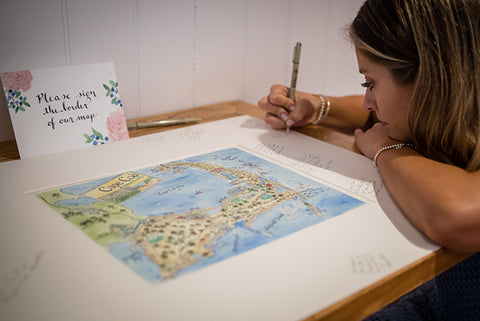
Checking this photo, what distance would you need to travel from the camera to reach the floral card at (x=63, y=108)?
0.86 m

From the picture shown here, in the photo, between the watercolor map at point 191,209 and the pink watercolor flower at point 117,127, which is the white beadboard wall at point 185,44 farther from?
the watercolor map at point 191,209

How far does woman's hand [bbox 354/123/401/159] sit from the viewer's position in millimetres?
910

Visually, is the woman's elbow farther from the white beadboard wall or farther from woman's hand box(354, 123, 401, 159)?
the white beadboard wall

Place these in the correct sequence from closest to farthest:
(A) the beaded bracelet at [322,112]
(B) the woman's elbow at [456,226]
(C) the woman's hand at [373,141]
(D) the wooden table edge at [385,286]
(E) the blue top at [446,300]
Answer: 1. (D) the wooden table edge at [385,286]
2. (B) the woman's elbow at [456,226]
3. (E) the blue top at [446,300]
4. (C) the woman's hand at [373,141]
5. (A) the beaded bracelet at [322,112]

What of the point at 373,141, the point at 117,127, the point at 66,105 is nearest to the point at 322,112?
the point at 373,141

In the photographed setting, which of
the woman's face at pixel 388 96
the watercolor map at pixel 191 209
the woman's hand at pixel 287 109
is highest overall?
the woman's face at pixel 388 96

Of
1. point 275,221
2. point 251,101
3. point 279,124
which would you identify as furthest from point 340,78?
point 275,221

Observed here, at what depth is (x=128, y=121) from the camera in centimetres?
113

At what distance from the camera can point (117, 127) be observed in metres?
0.97

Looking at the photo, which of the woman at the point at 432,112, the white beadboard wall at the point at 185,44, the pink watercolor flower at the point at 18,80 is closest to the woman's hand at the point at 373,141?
the woman at the point at 432,112

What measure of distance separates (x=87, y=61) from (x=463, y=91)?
0.77 metres

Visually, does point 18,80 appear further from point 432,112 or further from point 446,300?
point 446,300

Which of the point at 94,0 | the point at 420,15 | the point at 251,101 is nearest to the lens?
the point at 420,15

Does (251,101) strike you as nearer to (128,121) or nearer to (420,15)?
(128,121)
